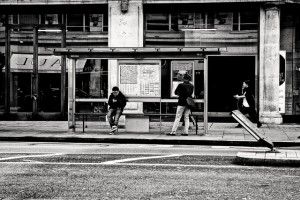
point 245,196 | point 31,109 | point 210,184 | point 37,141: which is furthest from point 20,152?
point 31,109

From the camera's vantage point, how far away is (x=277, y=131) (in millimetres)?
19047

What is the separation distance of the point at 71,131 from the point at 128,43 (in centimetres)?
524

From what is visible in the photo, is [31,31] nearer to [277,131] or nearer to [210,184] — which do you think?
[277,131]

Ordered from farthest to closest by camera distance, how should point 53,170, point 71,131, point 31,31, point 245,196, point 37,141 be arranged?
1. point 31,31
2. point 71,131
3. point 37,141
4. point 53,170
5. point 245,196

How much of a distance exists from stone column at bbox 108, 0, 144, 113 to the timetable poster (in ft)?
13.2

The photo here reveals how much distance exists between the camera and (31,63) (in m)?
23.4

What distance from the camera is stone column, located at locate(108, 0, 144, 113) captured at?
22.4 metres

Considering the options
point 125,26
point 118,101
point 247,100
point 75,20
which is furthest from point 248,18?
point 118,101

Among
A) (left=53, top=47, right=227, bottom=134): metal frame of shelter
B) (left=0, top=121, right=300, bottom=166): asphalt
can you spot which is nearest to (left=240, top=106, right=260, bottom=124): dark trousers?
(left=0, top=121, right=300, bottom=166): asphalt

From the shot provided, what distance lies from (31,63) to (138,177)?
15.3 metres

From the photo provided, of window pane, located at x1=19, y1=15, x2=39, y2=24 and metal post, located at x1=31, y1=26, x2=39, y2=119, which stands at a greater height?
window pane, located at x1=19, y1=15, x2=39, y2=24

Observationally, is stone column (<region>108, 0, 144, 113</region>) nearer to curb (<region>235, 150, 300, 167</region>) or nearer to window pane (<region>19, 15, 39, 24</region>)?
window pane (<region>19, 15, 39, 24</region>)

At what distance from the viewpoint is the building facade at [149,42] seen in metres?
21.9

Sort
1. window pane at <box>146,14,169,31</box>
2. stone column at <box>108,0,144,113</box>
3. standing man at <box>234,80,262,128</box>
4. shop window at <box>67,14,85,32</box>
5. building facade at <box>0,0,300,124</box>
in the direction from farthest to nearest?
shop window at <box>67,14,85,32</box> < window pane at <box>146,14,169,31</box> < stone column at <box>108,0,144,113</box> < building facade at <box>0,0,300,124</box> < standing man at <box>234,80,262,128</box>
